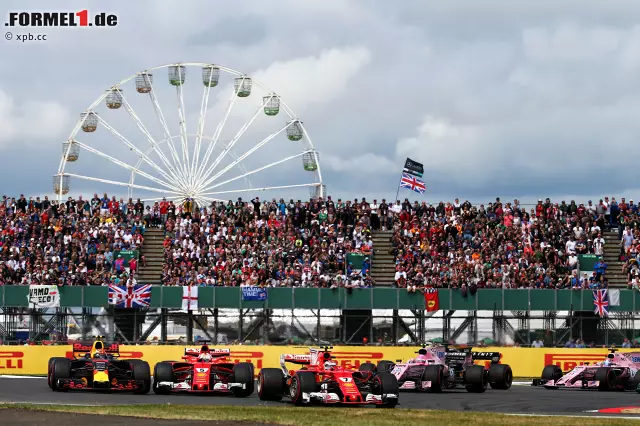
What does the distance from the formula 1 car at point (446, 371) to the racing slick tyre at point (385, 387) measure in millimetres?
6166

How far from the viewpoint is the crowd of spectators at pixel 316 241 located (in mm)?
51062

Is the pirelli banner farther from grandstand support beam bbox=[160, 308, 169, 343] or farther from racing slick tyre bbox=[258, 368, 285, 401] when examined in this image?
racing slick tyre bbox=[258, 368, 285, 401]

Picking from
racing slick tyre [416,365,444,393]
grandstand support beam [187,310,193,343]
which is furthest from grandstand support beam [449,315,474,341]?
racing slick tyre [416,365,444,393]

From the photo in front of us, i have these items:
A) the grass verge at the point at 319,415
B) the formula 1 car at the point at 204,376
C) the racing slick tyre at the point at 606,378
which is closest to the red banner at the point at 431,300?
the racing slick tyre at the point at 606,378

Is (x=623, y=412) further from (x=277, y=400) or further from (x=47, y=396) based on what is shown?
(x=47, y=396)

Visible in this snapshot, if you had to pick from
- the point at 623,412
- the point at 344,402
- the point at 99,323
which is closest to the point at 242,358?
the point at 99,323

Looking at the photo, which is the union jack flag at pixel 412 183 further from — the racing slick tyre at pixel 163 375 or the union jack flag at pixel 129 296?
the racing slick tyre at pixel 163 375

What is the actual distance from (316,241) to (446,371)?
19.8m

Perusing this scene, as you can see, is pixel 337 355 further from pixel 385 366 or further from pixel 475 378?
pixel 475 378

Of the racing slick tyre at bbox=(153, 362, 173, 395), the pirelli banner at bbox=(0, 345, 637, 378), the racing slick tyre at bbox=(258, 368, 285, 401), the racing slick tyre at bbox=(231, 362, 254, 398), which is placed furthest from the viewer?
the pirelli banner at bbox=(0, 345, 637, 378)

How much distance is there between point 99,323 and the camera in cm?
5103

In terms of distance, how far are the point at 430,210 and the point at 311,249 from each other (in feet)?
21.3

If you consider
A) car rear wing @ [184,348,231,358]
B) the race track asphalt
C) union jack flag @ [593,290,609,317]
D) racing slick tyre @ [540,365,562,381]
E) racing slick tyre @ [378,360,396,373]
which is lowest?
the race track asphalt

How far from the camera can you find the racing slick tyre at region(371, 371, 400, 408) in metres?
26.5
